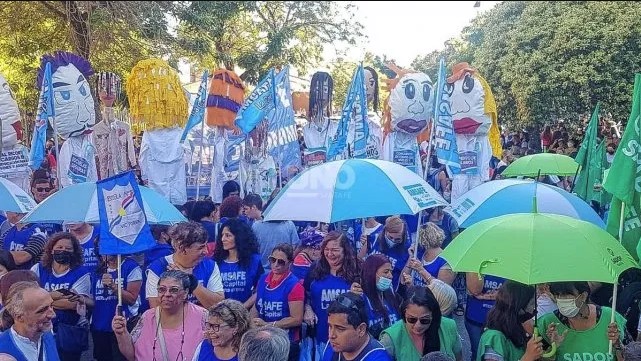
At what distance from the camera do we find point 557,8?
17.0m

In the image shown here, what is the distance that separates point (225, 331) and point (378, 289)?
1.14 m

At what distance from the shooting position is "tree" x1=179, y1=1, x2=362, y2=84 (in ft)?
62.6

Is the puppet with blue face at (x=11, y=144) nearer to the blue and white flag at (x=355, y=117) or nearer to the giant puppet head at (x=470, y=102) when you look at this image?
the blue and white flag at (x=355, y=117)

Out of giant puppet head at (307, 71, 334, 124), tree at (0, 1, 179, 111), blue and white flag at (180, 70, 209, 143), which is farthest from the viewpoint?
tree at (0, 1, 179, 111)

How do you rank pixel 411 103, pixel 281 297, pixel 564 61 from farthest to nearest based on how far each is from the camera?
1. pixel 564 61
2. pixel 411 103
3. pixel 281 297

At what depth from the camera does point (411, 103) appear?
8.09m

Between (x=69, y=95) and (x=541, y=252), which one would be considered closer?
(x=541, y=252)

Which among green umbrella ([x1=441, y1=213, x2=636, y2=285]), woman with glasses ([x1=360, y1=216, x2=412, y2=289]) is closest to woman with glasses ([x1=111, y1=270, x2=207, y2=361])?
green umbrella ([x1=441, y1=213, x2=636, y2=285])

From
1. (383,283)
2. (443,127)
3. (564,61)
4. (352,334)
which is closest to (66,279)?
(383,283)

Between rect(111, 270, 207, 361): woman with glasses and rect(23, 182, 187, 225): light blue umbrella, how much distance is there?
3.97ft

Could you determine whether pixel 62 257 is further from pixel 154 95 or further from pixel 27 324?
pixel 154 95

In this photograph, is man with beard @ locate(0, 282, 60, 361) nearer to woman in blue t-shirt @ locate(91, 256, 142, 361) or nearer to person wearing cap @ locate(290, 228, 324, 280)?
woman in blue t-shirt @ locate(91, 256, 142, 361)

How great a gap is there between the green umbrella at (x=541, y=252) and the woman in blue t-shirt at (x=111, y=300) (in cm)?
232

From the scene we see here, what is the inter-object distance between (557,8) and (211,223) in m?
14.0
